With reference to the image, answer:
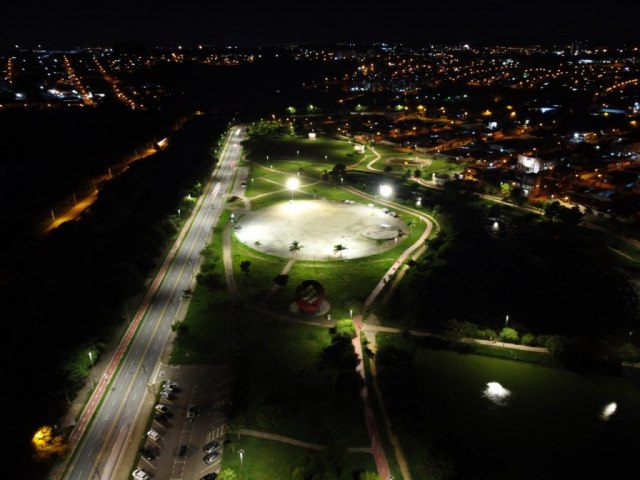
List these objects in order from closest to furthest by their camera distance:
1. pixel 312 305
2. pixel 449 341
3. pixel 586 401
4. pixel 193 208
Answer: pixel 586 401, pixel 449 341, pixel 312 305, pixel 193 208

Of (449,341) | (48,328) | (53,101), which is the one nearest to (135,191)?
(48,328)

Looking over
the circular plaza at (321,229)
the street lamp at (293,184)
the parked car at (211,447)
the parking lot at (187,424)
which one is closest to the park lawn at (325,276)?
the circular plaza at (321,229)

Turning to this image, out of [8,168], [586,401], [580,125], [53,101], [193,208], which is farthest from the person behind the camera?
[53,101]

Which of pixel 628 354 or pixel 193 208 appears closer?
pixel 628 354

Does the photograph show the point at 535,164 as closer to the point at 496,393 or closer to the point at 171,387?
the point at 496,393

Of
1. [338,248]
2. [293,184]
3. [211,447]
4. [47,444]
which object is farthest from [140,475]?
[293,184]

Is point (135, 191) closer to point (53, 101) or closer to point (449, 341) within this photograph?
point (449, 341)
